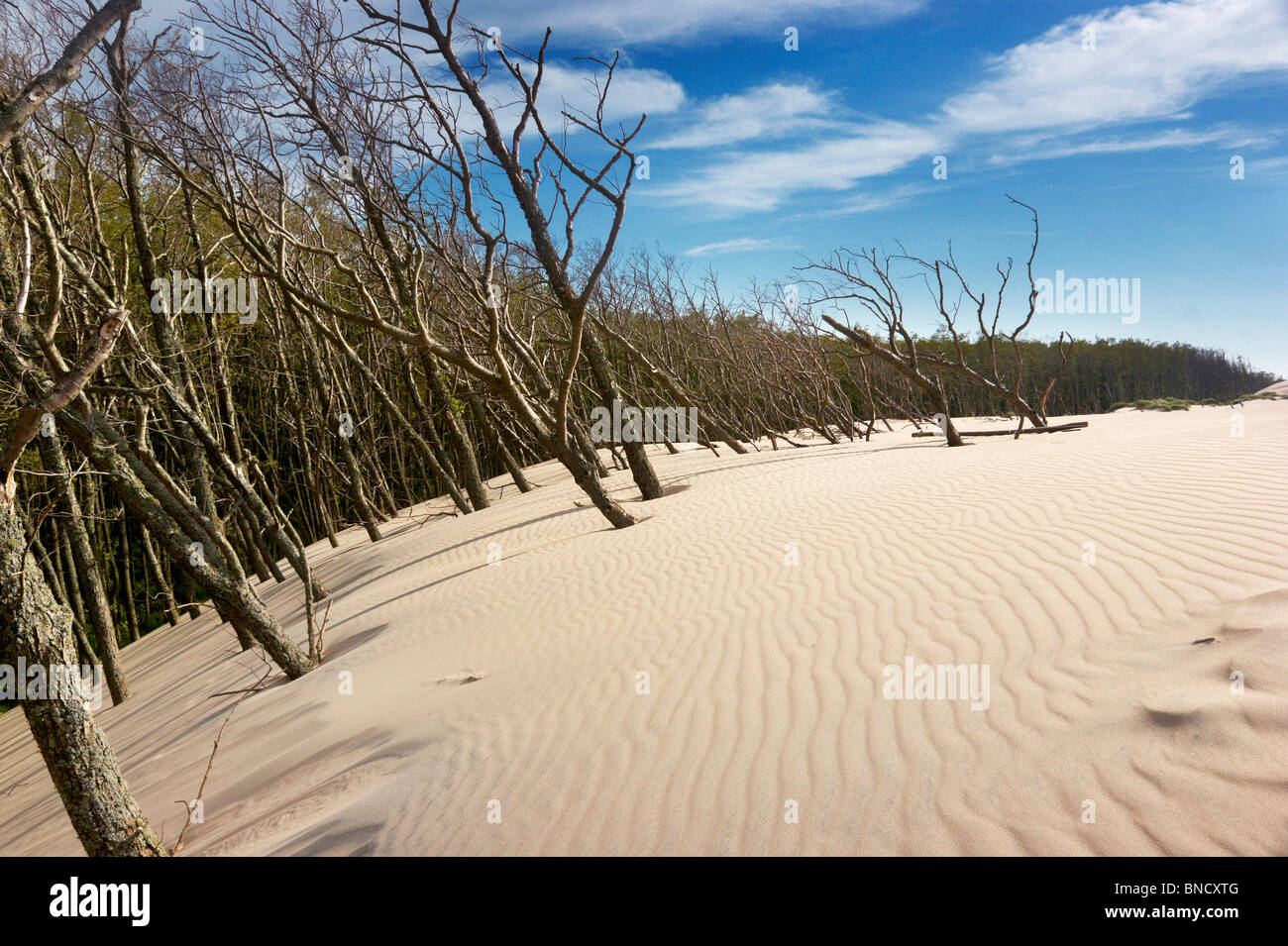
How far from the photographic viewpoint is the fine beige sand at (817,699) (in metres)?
2.54

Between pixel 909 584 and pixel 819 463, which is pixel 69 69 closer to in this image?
pixel 909 584

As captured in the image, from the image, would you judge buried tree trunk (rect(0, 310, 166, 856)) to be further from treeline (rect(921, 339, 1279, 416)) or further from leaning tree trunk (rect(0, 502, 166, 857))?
treeline (rect(921, 339, 1279, 416))

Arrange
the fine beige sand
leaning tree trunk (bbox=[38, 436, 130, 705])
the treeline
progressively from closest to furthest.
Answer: the fine beige sand → leaning tree trunk (bbox=[38, 436, 130, 705]) → the treeline

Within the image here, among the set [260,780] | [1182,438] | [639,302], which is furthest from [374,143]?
[639,302]

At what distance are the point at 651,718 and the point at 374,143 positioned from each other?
809 centimetres

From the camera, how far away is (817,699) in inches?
138

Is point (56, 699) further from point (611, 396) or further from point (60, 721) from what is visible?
point (611, 396)

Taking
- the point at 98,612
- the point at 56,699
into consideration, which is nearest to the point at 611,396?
the point at 98,612

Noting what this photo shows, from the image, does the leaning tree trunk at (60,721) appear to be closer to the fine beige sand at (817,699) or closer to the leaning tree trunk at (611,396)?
the fine beige sand at (817,699)

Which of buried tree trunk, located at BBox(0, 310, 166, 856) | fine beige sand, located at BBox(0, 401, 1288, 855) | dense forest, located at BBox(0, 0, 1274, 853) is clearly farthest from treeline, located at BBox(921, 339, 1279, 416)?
buried tree trunk, located at BBox(0, 310, 166, 856)

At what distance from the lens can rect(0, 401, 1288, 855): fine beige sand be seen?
254cm

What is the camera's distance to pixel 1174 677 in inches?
113

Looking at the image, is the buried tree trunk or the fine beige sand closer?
the fine beige sand

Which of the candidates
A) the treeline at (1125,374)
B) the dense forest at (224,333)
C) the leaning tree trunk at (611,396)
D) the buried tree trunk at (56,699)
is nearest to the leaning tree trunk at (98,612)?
the dense forest at (224,333)
